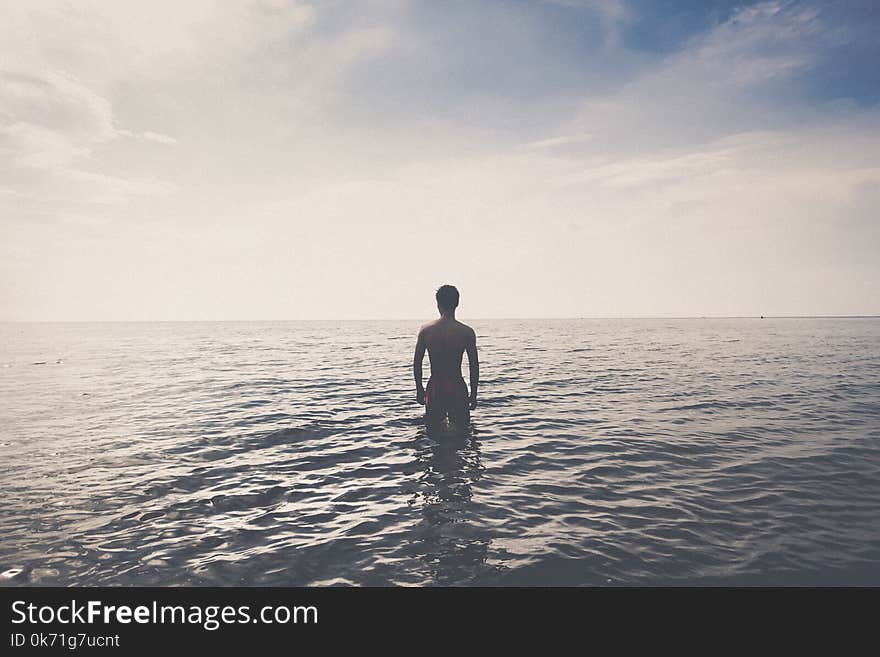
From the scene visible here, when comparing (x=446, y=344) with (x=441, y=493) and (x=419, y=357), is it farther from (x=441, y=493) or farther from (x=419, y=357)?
(x=441, y=493)

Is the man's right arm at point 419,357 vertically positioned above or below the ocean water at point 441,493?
above

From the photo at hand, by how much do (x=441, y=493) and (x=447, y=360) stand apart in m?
3.36

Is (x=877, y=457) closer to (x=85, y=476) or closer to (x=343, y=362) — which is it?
(x=85, y=476)

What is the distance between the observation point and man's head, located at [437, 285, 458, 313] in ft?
32.5

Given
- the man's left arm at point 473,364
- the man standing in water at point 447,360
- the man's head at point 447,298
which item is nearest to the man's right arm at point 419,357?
the man standing in water at point 447,360

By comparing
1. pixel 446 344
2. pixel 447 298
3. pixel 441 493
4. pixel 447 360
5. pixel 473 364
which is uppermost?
pixel 447 298

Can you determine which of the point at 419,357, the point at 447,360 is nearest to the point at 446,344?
the point at 447,360

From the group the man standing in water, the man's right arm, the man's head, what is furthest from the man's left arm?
the man's right arm

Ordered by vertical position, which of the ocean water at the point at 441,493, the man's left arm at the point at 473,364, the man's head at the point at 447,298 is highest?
the man's head at the point at 447,298

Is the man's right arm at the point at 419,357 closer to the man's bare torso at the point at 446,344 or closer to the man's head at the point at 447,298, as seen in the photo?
the man's bare torso at the point at 446,344

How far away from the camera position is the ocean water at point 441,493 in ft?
16.3

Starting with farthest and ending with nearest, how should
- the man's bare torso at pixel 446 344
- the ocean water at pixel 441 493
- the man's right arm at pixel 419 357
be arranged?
the man's right arm at pixel 419 357 → the man's bare torso at pixel 446 344 → the ocean water at pixel 441 493

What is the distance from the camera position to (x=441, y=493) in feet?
23.6
